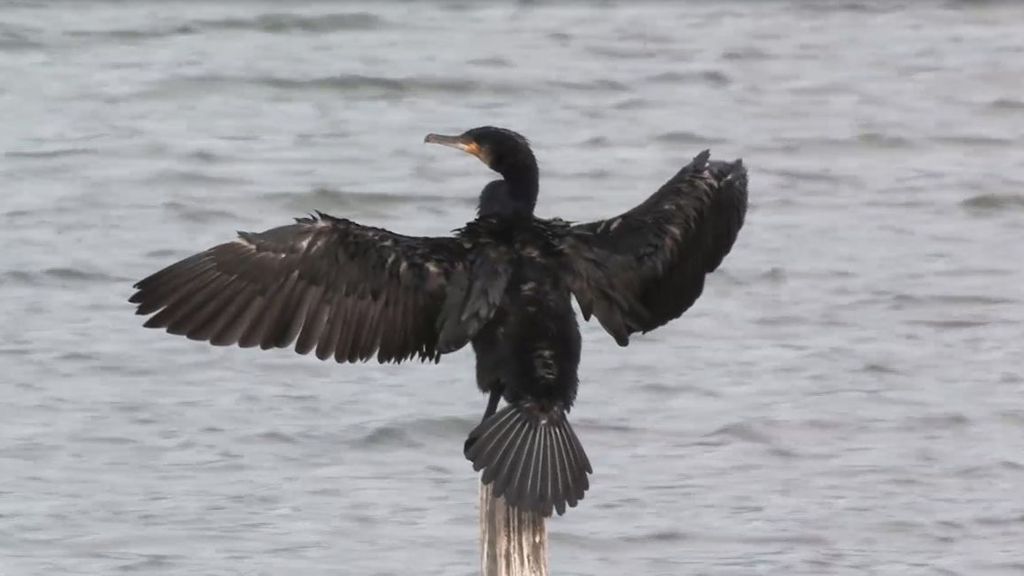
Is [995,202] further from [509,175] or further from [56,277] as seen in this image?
[509,175]

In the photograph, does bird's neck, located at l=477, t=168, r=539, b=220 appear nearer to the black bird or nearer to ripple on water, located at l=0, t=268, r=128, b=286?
the black bird

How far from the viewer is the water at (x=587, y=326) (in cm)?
844

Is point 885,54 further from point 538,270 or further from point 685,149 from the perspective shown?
point 538,270

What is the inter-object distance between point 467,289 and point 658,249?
620mm

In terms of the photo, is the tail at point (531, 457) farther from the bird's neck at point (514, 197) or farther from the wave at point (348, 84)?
the wave at point (348, 84)

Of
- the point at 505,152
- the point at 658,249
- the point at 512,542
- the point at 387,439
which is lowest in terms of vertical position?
the point at 387,439

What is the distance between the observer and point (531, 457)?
5.39 m

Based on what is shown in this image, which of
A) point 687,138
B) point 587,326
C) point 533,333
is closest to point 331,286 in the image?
point 533,333

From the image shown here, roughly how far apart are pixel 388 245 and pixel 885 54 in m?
11.2

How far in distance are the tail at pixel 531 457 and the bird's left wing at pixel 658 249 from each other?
1.62ft

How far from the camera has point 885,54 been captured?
16.6 meters

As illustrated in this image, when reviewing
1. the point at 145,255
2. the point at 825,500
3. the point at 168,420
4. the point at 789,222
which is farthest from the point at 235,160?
the point at 825,500

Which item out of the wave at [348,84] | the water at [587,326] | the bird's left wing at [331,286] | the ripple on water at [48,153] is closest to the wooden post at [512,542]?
the bird's left wing at [331,286]

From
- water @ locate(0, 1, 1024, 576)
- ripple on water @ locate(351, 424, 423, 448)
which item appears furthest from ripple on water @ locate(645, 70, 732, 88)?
ripple on water @ locate(351, 424, 423, 448)
